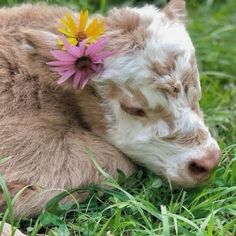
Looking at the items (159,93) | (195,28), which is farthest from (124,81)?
(195,28)

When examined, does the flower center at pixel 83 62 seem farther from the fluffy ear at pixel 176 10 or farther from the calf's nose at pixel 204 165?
the calf's nose at pixel 204 165

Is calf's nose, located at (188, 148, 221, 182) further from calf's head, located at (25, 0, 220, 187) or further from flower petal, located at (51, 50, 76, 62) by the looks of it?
flower petal, located at (51, 50, 76, 62)

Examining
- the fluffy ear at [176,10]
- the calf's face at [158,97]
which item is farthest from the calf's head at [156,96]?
the fluffy ear at [176,10]

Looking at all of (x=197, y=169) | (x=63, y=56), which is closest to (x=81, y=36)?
(x=63, y=56)

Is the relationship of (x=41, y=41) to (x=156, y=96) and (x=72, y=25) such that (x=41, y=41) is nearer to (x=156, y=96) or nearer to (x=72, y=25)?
(x=72, y=25)

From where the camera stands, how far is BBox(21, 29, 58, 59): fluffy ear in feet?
13.9

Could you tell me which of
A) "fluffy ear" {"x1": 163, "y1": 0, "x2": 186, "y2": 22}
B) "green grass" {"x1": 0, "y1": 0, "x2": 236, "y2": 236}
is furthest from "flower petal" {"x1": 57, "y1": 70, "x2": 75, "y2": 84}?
"fluffy ear" {"x1": 163, "y1": 0, "x2": 186, "y2": 22}

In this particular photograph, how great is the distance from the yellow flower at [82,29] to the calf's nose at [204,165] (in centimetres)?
78

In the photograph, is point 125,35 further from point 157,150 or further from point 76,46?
point 157,150

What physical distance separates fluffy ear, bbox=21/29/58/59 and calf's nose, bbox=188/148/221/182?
2.98 ft

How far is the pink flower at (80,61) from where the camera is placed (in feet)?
13.5

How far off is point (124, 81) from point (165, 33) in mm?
316

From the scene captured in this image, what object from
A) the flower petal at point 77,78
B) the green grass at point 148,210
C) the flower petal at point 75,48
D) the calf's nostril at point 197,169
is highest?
the flower petal at point 75,48

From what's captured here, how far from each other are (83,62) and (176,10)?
718 millimetres
